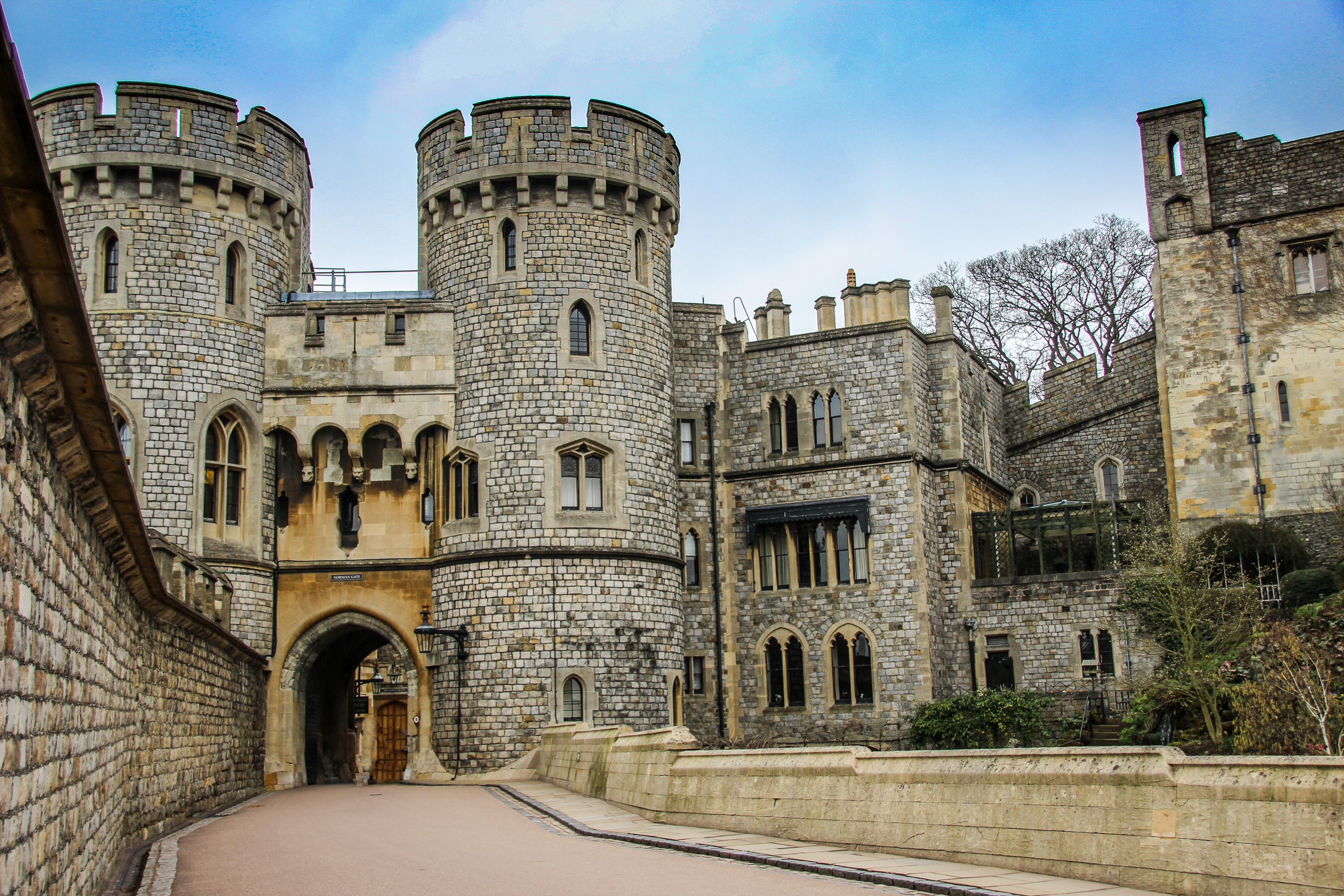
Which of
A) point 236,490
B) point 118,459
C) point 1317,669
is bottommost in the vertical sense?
point 1317,669

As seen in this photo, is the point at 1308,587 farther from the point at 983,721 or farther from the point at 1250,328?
the point at 983,721

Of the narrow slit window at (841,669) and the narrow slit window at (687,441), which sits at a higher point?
the narrow slit window at (687,441)

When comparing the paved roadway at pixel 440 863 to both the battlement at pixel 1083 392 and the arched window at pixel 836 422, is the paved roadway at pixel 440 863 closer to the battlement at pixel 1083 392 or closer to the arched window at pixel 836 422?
the arched window at pixel 836 422

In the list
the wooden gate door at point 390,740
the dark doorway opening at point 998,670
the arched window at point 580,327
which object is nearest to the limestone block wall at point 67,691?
the arched window at point 580,327

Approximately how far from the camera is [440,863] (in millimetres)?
11289

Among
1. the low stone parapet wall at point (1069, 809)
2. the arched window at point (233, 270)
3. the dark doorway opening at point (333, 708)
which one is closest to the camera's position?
the low stone parapet wall at point (1069, 809)

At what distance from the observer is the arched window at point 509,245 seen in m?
26.3

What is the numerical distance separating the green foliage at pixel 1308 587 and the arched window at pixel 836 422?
9378mm

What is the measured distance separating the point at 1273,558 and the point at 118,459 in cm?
2318

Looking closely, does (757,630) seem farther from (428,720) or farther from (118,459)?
(118,459)

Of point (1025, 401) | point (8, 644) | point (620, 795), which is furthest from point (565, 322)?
point (8, 644)

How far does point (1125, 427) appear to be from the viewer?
103ft

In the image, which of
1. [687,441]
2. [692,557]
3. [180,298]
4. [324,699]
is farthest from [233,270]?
[692,557]

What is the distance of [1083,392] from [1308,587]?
9588mm
